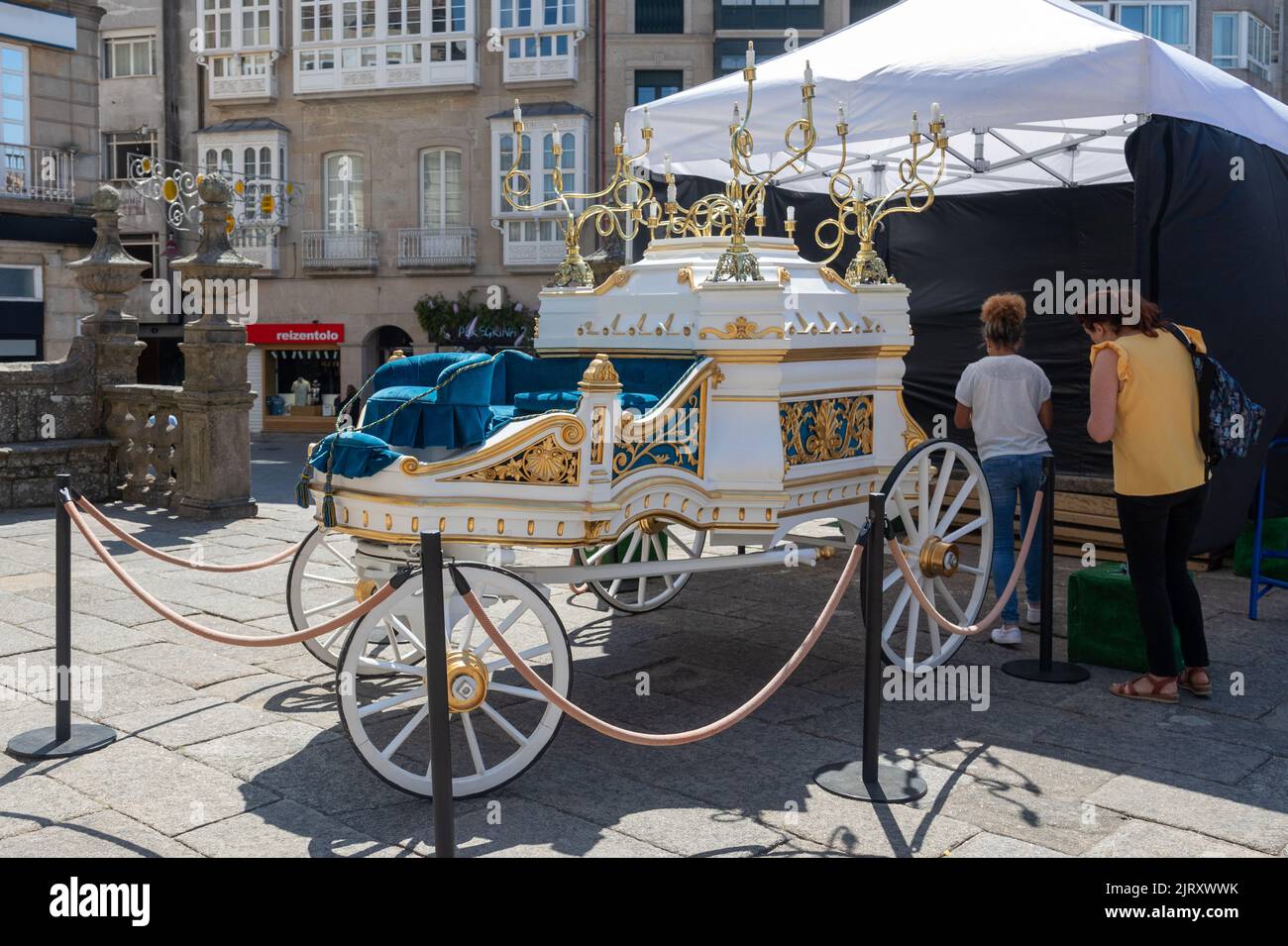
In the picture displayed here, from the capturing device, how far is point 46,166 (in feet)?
68.1

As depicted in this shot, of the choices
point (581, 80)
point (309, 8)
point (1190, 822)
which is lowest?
point (1190, 822)

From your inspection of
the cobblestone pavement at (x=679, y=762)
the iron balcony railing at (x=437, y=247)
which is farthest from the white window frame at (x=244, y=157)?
the cobblestone pavement at (x=679, y=762)

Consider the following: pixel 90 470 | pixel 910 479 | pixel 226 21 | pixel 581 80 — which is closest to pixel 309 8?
pixel 226 21

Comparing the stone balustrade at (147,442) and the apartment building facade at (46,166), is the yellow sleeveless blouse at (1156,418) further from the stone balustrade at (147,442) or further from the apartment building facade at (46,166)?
the apartment building facade at (46,166)

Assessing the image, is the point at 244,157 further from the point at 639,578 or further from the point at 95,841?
the point at 95,841

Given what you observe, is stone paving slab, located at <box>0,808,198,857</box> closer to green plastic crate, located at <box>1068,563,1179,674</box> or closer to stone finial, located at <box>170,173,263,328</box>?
green plastic crate, located at <box>1068,563,1179,674</box>

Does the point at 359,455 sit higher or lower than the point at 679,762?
higher

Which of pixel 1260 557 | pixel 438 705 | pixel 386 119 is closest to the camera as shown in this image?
pixel 438 705

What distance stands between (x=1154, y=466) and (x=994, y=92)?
2812 mm

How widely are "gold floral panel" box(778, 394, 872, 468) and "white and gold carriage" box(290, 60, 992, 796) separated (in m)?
0.01

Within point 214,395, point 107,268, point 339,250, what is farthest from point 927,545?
point 339,250
